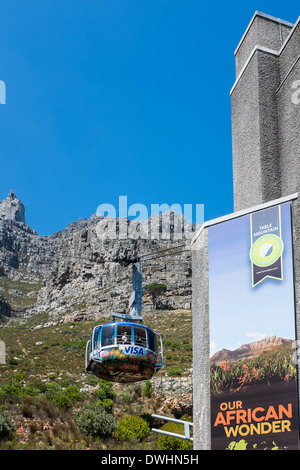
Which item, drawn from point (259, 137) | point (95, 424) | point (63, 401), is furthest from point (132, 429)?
point (259, 137)

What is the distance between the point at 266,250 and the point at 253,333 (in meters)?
2.04

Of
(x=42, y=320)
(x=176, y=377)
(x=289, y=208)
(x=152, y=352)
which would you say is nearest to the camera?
(x=289, y=208)

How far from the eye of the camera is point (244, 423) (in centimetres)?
1414

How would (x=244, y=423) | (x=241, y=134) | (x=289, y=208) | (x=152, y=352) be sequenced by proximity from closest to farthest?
1. (x=244, y=423)
2. (x=289, y=208)
3. (x=241, y=134)
4. (x=152, y=352)

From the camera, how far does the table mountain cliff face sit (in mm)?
103125


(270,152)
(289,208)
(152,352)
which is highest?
(270,152)

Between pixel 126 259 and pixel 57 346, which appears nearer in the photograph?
pixel 126 259

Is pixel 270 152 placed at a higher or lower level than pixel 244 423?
higher

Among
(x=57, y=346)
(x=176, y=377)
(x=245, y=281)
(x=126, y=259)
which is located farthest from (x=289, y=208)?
(x=57, y=346)

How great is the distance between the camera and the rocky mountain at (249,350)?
47.3 ft

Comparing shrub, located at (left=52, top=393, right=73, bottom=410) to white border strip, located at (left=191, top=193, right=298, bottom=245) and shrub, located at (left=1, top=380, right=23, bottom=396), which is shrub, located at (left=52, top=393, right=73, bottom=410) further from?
white border strip, located at (left=191, top=193, right=298, bottom=245)

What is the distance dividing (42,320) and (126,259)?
310 feet

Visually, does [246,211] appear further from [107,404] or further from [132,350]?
[107,404]
